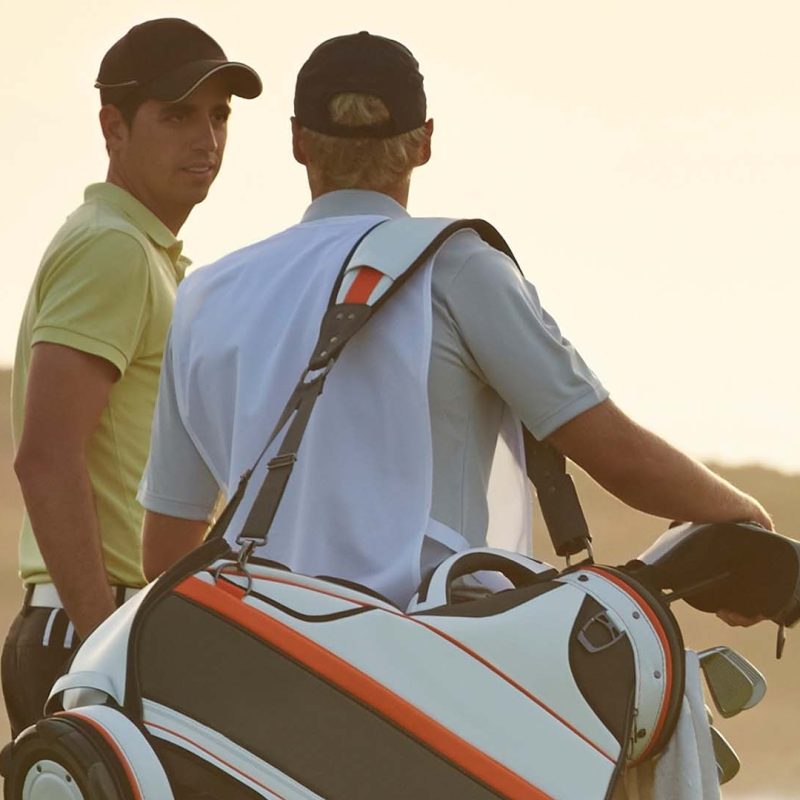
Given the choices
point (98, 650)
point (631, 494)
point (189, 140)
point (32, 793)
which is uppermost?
point (189, 140)

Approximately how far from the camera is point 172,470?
343 centimetres

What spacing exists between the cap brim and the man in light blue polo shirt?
0.83 metres

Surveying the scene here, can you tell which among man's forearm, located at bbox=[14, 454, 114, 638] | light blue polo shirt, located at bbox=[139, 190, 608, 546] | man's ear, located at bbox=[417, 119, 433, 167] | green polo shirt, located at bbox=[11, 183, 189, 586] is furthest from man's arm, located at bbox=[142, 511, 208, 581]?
man's ear, located at bbox=[417, 119, 433, 167]

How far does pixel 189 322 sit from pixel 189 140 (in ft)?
3.22

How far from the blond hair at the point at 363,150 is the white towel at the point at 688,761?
3.00 feet

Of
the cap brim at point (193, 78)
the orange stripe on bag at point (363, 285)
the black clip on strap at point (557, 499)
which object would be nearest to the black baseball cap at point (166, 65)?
the cap brim at point (193, 78)

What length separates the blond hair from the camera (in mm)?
3268

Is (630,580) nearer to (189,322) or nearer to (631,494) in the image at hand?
(631,494)

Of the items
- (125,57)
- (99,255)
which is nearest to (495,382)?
(99,255)

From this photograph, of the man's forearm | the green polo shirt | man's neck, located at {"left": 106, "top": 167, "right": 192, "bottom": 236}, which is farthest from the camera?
man's neck, located at {"left": 106, "top": 167, "right": 192, "bottom": 236}

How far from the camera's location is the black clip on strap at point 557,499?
3.03 metres

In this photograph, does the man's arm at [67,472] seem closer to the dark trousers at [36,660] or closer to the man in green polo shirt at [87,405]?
the man in green polo shirt at [87,405]

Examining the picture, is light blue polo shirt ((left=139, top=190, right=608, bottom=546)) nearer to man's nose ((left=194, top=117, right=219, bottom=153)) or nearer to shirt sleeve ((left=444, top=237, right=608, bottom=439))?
shirt sleeve ((left=444, top=237, right=608, bottom=439))

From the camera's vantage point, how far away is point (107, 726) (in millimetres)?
2760
